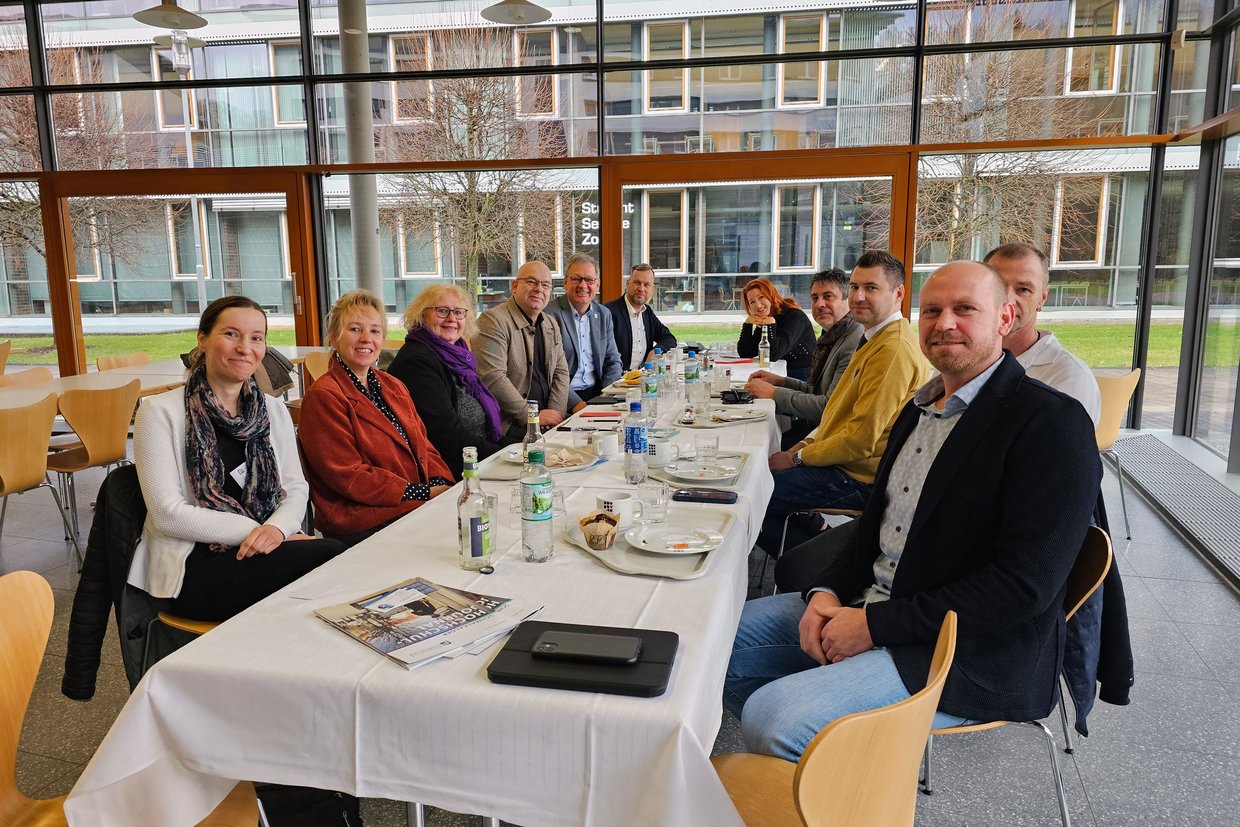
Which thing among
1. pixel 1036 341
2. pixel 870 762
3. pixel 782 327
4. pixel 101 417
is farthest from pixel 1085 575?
pixel 782 327

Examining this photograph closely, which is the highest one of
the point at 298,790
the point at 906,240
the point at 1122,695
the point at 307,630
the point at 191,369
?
the point at 906,240

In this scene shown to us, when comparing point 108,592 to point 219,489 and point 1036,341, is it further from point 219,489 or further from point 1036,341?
point 1036,341

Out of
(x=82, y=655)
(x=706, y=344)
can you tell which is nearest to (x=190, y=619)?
(x=82, y=655)

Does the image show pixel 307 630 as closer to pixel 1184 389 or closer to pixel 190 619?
pixel 190 619

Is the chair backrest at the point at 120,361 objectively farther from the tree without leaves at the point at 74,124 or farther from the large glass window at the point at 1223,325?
the large glass window at the point at 1223,325

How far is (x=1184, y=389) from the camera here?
650 cm

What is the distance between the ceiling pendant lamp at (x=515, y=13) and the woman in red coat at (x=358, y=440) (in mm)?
3633

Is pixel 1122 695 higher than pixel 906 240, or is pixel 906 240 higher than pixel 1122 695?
pixel 906 240

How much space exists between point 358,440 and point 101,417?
87.1 inches

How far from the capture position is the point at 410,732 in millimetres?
1279

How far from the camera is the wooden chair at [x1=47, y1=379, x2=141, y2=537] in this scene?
4.09 metres

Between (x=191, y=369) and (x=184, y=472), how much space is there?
1.05 ft

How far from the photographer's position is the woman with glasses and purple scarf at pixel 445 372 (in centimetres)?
351

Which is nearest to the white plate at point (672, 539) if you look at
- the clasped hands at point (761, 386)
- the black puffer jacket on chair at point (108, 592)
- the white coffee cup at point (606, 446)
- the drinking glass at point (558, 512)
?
the drinking glass at point (558, 512)
